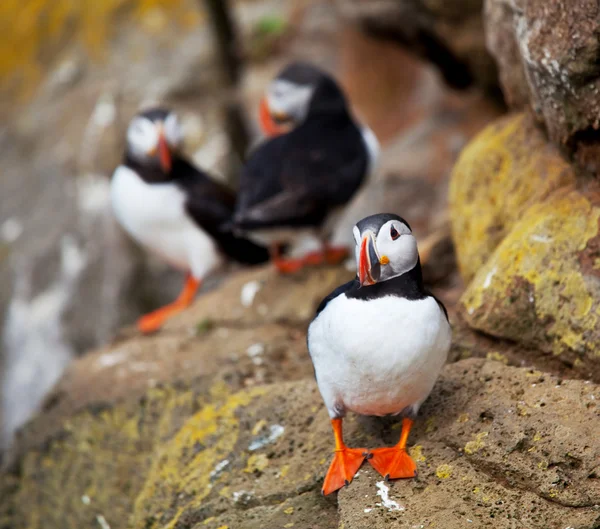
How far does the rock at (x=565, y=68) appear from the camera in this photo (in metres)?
2.82

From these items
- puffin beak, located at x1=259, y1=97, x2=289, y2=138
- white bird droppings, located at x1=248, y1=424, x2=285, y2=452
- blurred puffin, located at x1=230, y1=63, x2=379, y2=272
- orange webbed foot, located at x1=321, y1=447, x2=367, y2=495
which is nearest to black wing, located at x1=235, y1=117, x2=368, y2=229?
blurred puffin, located at x1=230, y1=63, x2=379, y2=272

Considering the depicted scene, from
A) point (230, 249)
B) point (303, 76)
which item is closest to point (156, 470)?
point (230, 249)

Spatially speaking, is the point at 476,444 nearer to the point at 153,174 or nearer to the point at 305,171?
the point at 305,171

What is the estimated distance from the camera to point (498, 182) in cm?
385

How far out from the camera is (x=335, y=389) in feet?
8.79

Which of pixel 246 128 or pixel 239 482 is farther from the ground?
pixel 239 482

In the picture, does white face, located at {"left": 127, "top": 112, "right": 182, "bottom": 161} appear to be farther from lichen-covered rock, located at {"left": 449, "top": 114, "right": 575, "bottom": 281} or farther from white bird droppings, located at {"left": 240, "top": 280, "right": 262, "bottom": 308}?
lichen-covered rock, located at {"left": 449, "top": 114, "right": 575, "bottom": 281}

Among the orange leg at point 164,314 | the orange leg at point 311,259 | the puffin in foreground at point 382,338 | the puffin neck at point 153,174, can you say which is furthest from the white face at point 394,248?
the puffin neck at point 153,174

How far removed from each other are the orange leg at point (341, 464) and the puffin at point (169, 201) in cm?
263

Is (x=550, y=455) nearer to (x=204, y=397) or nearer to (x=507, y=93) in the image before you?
(x=204, y=397)

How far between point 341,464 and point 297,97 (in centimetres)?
336

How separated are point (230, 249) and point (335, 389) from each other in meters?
3.05

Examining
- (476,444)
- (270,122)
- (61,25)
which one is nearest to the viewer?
(476,444)

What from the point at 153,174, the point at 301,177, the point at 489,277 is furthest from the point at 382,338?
the point at 153,174
